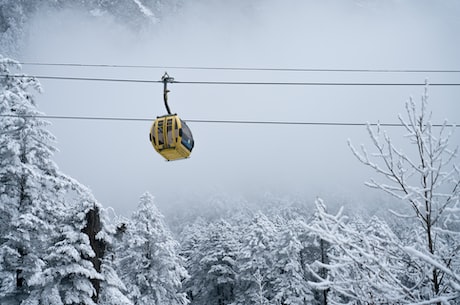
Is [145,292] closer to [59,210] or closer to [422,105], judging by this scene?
[59,210]

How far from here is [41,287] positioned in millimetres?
13008

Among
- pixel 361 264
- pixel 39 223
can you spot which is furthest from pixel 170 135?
pixel 361 264

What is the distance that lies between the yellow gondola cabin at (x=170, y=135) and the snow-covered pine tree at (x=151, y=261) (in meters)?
13.1

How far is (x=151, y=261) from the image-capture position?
26.9 meters

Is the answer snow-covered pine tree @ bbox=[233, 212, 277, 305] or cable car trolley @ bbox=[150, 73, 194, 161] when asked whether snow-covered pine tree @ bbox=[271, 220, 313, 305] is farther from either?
cable car trolley @ bbox=[150, 73, 194, 161]

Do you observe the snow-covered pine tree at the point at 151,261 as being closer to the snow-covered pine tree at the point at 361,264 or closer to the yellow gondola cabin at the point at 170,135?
the yellow gondola cabin at the point at 170,135

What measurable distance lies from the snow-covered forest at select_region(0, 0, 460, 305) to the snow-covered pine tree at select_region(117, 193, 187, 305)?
0.08 meters

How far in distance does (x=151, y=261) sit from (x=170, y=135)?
1611 cm

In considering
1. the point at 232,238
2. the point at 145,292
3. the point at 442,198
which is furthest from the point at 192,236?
the point at 442,198

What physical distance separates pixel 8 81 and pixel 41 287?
818 centimetres

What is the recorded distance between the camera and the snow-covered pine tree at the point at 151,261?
84.6 feet

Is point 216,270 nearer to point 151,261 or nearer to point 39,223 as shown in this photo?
point 151,261

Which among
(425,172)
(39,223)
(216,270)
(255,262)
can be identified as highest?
(425,172)

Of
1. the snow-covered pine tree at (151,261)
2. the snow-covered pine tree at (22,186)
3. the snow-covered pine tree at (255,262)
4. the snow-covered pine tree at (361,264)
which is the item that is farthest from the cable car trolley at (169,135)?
the snow-covered pine tree at (255,262)
